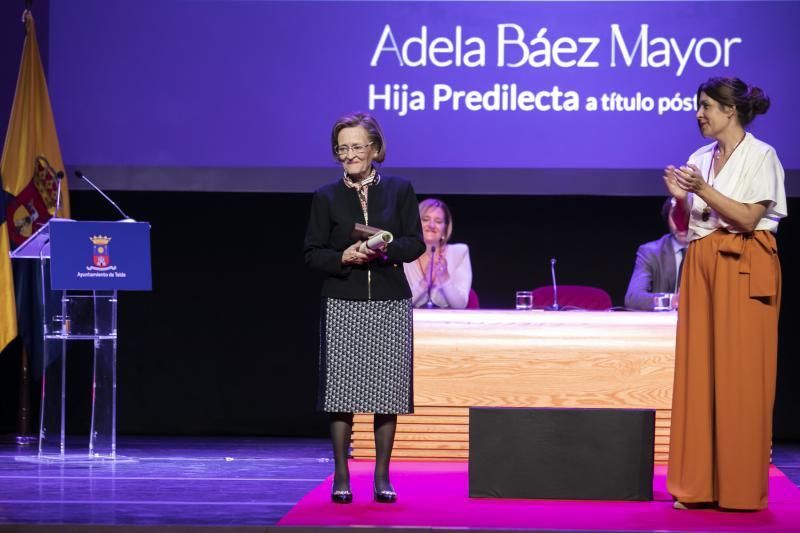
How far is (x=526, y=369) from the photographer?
5891 mm

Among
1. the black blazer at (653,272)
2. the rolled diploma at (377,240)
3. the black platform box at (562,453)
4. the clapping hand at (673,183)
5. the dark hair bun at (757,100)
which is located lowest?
the black platform box at (562,453)

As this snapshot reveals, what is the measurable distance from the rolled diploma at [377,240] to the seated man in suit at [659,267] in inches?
100

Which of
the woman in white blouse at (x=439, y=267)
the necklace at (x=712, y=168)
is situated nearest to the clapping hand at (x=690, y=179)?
the necklace at (x=712, y=168)

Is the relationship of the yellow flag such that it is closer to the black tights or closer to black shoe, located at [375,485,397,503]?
the black tights

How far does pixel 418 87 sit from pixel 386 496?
3.16m

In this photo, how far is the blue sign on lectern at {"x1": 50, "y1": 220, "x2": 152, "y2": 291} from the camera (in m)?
5.76

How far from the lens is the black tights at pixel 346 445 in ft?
14.6

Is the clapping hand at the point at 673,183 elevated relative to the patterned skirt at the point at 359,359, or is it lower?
elevated

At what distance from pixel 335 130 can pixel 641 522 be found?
5.82 ft

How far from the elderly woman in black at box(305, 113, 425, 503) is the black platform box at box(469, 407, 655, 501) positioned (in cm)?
35

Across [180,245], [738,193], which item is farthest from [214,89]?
[738,193]

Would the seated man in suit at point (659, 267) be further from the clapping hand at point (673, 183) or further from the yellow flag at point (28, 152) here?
the yellow flag at point (28, 152)

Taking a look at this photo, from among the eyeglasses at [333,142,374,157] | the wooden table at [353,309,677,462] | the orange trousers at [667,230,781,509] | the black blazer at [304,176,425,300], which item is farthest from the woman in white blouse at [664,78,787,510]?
the wooden table at [353,309,677,462]

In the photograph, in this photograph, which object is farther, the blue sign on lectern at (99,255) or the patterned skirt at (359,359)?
the blue sign on lectern at (99,255)
